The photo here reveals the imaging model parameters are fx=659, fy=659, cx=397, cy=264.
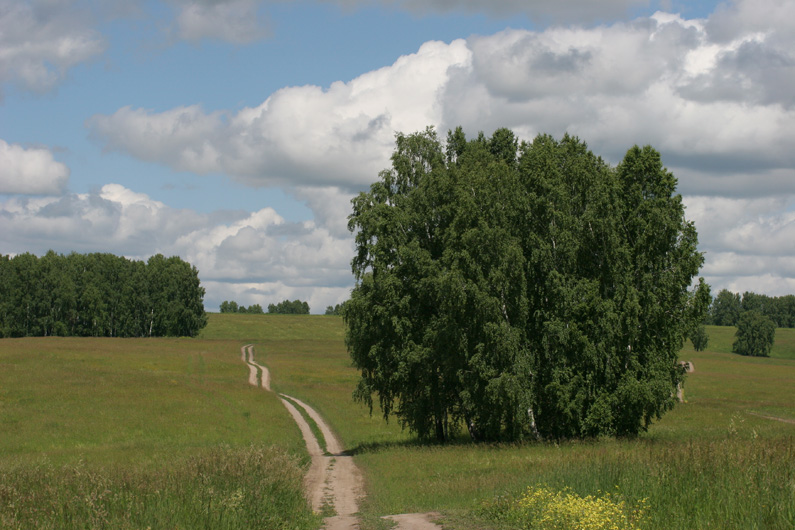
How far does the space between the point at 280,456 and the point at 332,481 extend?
5536mm

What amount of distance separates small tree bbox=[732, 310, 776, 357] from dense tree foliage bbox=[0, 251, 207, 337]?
13497 centimetres

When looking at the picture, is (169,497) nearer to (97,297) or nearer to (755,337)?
(97,297)

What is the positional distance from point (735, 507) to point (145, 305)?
484 feet

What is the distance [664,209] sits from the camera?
2877 centimetres

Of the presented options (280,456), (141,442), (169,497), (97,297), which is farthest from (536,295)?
(97,297)

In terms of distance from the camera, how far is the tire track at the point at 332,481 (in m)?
16.1

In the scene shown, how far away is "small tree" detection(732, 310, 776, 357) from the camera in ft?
Result: 550

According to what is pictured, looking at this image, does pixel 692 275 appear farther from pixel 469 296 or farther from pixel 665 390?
pixel 469 296

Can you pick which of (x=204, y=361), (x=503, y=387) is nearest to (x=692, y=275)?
(x=503, y=387)

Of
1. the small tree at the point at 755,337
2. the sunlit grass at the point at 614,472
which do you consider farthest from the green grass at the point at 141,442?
the small tree at the point at 755,337

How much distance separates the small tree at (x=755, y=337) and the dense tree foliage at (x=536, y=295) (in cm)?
15931

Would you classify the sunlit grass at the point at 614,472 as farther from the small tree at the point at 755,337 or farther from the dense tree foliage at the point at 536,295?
the small tree at the point at 755,337

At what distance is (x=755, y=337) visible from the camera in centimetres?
16912

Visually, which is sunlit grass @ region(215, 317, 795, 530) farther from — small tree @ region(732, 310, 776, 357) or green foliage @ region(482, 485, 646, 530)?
small tree @ region(732, 310, 776, 357)
